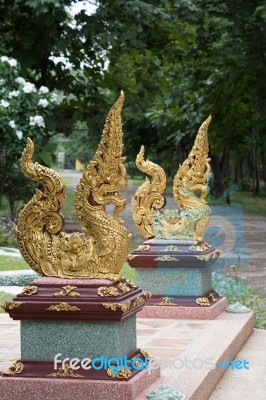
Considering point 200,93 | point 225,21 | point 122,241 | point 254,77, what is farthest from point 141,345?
point 200,93

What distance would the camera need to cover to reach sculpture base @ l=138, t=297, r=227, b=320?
27.2 feet

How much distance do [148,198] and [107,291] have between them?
374 centimetres

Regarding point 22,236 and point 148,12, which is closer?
point 22,236

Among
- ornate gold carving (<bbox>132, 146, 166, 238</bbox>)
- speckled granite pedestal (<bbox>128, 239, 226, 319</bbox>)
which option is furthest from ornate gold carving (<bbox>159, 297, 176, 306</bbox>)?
ornate gold carving (<bbox>132, 146, 166, 238</bbox>)

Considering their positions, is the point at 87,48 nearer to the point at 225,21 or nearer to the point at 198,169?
the point at 225,21

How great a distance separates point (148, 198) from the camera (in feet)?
29.3

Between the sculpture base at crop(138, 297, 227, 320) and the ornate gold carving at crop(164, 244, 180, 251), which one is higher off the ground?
the ornate gold carving at crop(164, 244, 180, 251)

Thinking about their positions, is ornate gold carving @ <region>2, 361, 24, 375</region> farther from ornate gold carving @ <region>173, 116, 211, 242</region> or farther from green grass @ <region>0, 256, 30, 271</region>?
green grass @ <region>0, 256, 30, 271</region>

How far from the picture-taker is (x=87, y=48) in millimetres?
19031

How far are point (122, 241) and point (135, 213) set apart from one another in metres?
3.44

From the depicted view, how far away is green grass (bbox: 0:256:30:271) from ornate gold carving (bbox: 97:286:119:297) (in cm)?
685

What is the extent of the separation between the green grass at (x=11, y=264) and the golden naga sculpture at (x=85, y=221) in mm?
6533

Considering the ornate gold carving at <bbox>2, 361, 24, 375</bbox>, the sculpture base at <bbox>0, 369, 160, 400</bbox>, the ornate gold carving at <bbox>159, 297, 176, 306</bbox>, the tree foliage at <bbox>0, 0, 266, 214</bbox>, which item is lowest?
the ornate gold carving at <bbox>159, 297, 176, 306</bbox>

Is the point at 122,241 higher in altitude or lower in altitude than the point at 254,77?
lower
